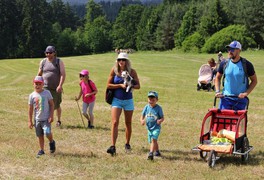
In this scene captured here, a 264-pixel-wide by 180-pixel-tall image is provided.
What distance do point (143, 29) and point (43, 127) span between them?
345 feet

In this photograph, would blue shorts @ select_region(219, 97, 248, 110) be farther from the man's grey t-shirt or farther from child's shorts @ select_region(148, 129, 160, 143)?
the man's grey t-shirt

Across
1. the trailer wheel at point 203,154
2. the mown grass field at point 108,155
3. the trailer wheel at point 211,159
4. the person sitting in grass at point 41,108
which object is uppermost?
the person sitting in grass at point 41,108

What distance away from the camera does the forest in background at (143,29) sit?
7794 cm

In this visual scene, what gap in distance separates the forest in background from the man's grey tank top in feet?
201

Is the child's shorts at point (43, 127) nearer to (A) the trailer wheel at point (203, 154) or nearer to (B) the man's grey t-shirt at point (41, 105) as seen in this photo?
(B) the man's grey t-shirt at point (41, 105)

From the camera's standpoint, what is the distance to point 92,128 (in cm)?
1133

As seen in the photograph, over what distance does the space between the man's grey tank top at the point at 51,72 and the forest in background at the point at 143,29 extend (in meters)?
61.3

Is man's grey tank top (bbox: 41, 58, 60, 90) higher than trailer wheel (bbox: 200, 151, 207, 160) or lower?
higher

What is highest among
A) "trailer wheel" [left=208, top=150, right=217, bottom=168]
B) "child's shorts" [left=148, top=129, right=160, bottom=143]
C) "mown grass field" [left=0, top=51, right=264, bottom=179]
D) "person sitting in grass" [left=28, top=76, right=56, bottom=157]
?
"person sitting in grass" [left=28, top=76, right=56, bottom=157]

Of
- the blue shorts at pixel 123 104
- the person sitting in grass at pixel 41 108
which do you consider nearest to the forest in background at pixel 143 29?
the blue shorts at pixel 123 104

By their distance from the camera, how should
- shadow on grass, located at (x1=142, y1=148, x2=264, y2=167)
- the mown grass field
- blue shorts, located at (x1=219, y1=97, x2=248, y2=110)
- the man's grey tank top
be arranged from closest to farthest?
the mown grass field, shadow on grass, located at (x1=142, y1=148, x2=264, y2=167), blue shorts, located at (x1=219, y1=97, x2=248, y2=110), the man's grey tank top

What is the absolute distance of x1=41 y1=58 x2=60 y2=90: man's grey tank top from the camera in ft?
34.2

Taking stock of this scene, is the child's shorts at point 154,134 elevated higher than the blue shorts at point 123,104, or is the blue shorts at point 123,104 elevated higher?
the blue shorts at point 123,104

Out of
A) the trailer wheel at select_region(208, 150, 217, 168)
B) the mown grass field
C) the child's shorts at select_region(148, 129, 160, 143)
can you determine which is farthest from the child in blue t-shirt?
the trailer wheel at select_region(208, 150, 217, 168)
